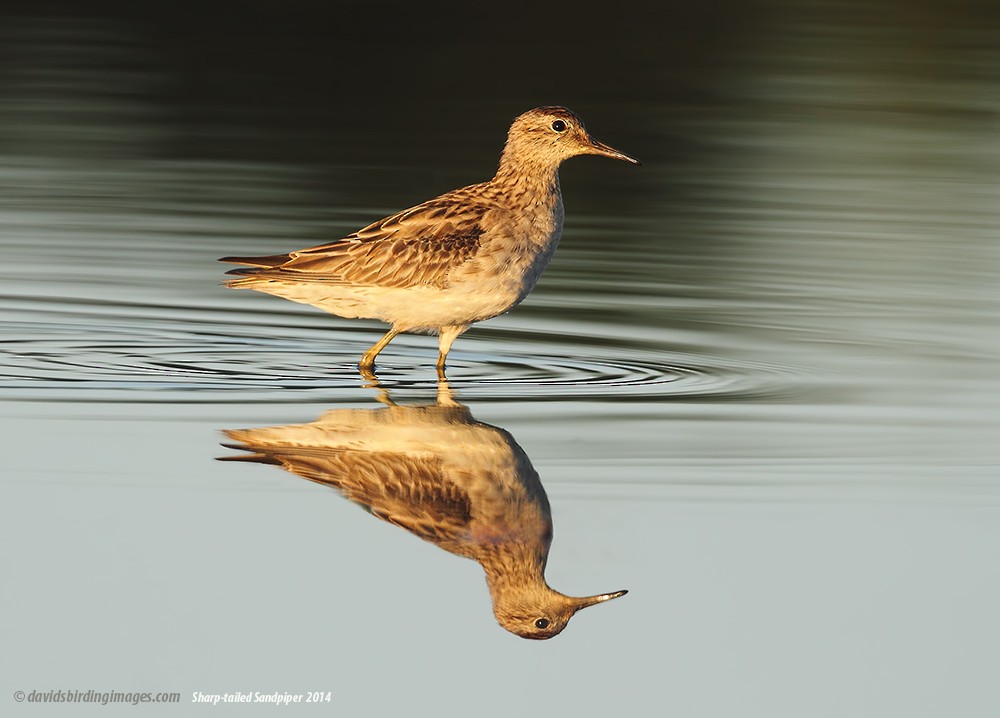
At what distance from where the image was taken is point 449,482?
9.34m

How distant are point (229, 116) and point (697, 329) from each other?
1186 centimetres

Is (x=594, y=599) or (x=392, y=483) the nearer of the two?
(x=594, y=599)

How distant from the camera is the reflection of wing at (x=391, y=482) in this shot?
8.82 m

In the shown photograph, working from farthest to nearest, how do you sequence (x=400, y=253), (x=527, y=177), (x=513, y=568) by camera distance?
(x=527, y=177) → (x=400, y=253) → (x=513, y=568)

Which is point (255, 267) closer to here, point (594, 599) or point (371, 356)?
point (371, 356)

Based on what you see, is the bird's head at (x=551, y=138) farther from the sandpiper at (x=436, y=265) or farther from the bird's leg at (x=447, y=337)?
the bird's leg at (x=447, y=337)

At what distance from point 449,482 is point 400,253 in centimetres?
392

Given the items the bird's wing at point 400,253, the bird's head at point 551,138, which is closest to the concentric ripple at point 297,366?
the bird's wing at point 400,253

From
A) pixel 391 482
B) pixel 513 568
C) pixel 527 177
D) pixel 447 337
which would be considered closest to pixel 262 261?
pixel 447 337

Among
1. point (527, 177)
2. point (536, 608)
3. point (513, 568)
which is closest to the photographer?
point (536, 608)

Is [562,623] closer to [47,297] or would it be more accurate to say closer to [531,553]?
[531,553]

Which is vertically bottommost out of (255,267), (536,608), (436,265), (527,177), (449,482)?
(536,608)

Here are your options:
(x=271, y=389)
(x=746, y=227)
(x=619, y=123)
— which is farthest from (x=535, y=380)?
(x=619, y=123)

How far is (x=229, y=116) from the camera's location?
2464 centimetres
